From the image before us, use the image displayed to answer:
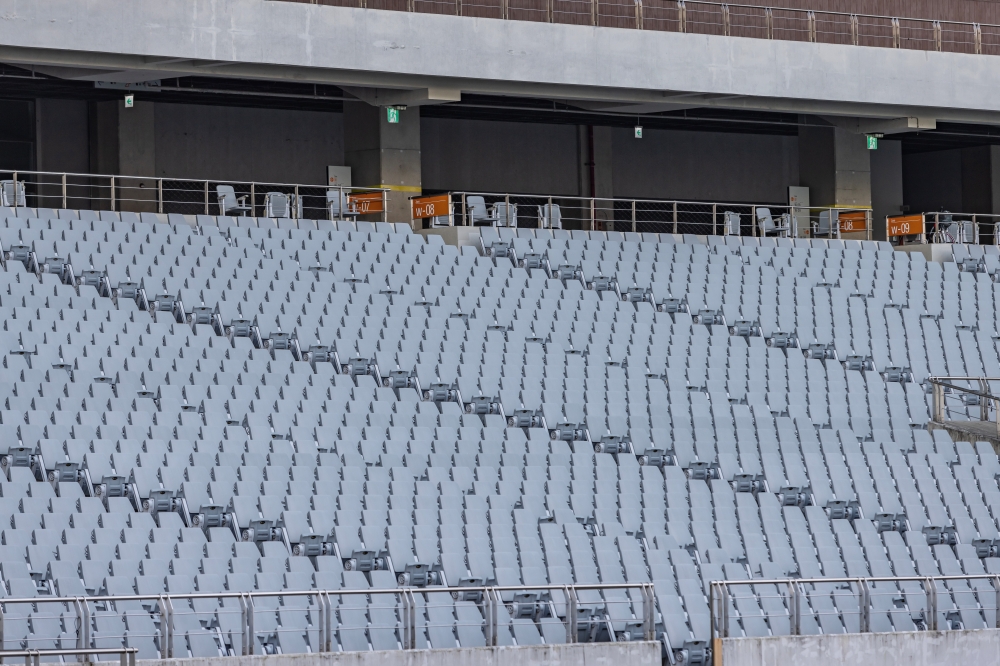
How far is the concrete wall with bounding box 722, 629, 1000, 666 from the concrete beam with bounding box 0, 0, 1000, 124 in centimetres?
1172

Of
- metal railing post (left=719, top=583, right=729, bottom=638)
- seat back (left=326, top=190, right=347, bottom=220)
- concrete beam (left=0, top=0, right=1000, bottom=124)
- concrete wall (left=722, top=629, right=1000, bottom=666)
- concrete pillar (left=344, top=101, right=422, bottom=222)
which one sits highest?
concrete beam (left=0, top=0, right=1000, bottom=124)

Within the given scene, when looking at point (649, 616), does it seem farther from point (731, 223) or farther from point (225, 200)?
point (731, 223)

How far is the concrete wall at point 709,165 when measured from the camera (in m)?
29.7

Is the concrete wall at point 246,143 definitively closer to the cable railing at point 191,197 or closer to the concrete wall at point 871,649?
the cable railing at point 191,197

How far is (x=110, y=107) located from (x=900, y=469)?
1303 centimetres

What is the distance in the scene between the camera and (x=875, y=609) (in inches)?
539

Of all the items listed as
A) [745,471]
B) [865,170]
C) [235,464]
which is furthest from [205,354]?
[865,170]

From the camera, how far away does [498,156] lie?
94.5 ft

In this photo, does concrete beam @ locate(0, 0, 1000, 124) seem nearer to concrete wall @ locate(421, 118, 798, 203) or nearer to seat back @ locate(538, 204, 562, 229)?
seat back @ locate(538, 204, 562, 229)

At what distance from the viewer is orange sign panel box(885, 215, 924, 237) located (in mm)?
26156

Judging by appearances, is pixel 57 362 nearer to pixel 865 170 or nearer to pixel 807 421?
pixel 807 421

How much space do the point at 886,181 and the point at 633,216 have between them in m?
8.29

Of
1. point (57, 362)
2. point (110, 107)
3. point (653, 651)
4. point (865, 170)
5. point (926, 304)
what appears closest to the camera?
point (653, 651)

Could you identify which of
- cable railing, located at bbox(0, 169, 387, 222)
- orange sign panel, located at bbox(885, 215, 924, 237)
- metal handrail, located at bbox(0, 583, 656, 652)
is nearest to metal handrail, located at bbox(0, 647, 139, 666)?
metal handrail, located at bbox(0, 583, 656, 652)
